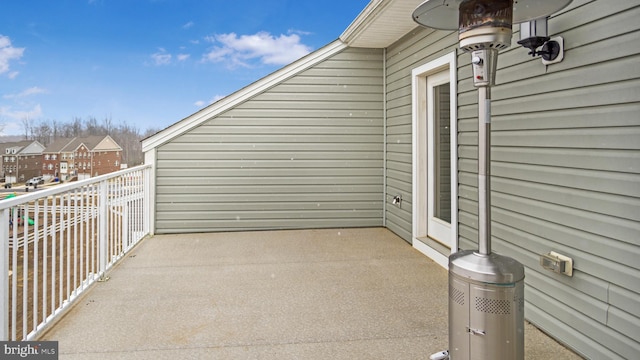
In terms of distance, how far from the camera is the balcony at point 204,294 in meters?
2.16

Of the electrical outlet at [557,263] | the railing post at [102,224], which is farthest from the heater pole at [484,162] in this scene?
the railing post at [102,224]

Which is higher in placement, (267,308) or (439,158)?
(439,158)

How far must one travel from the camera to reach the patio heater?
158 cm

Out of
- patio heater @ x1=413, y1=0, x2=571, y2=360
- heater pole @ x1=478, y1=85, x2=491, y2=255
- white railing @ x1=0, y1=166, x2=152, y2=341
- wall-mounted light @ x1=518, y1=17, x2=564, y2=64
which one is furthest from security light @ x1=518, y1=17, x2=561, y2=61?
white railing @ x1=0, y1=166, x2=152, y2=341

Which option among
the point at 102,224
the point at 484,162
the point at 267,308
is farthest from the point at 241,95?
the point at 484,162

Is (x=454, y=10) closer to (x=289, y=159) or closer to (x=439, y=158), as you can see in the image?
(x=439, y=158)

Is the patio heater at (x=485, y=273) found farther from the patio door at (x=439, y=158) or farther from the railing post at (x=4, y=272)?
the patio door at (x=439, y=158)

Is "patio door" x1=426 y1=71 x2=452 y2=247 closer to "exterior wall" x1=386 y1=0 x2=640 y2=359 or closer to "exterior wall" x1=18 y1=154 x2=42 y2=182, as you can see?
"exterior wall" x1=386 y1=0 x2=640 y2=359

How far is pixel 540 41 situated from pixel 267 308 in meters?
2.45

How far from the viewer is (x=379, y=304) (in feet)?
9.27

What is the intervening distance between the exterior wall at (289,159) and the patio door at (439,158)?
1220 mm

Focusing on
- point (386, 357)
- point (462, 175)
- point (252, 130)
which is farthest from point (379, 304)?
point (252, 130)

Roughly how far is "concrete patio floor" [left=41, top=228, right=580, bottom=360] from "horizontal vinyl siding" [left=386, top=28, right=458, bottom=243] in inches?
25.2

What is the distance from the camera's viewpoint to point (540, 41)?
2258mm
